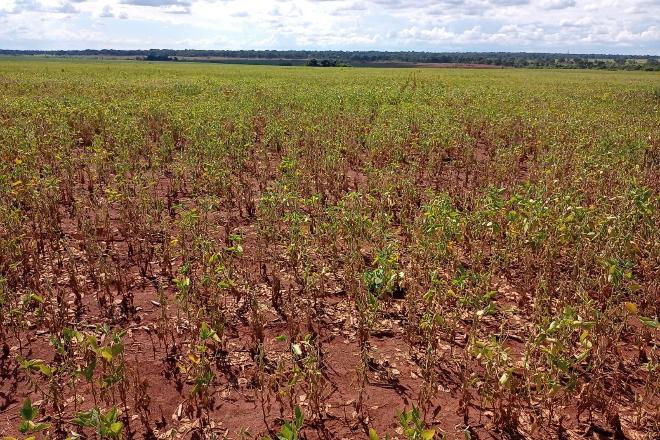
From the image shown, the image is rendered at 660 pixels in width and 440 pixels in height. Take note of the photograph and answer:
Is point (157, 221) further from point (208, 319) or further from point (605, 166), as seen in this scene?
point (605, 166)

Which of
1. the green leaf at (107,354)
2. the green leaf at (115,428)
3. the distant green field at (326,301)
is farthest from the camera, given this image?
the distant green field at (326,301)

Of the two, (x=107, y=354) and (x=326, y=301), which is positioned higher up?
(x=107, y=354)

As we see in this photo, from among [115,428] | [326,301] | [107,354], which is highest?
[107,354]

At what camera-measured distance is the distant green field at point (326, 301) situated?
3.53 meters

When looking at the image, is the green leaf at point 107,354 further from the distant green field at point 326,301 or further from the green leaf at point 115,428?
the green leaf at point 115,428

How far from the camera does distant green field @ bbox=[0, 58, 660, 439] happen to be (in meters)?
3.53

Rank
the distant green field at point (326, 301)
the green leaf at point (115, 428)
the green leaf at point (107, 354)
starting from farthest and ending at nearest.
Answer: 1. the distant green field at point (326, 301)
2. the green leaf at point (107, 354)
3. the green leaf at point (115, 428)

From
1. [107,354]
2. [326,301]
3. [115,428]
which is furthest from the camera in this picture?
[326,301]

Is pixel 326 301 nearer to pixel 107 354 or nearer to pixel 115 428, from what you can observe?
pixel 107 354

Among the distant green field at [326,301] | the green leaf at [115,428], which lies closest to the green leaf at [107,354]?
the distant green field at [326,301]

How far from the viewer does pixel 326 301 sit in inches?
201

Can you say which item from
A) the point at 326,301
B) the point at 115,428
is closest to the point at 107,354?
the point at 115,428

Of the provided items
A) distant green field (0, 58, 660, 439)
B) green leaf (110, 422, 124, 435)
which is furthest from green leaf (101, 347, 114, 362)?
green leaf (110, 422, 124, 435)

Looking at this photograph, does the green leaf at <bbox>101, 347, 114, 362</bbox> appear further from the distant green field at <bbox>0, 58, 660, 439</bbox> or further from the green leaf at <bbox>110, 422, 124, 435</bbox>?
the green leaf at <bbox>110, 422, 124, 435</bbox>
